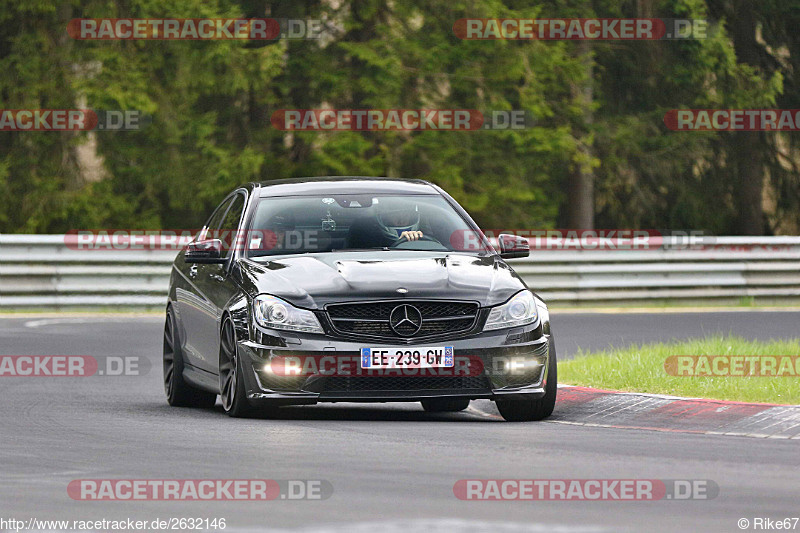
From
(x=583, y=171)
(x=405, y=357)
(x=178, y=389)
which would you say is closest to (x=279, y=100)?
(x=583, y=171)

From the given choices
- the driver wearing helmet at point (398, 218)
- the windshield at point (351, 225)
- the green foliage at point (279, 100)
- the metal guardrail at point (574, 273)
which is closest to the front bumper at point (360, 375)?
the windshield at point (351, 225)

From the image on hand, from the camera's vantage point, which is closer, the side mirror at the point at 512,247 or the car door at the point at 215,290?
the car door at the point at 215,290

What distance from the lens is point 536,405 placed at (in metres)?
11.6

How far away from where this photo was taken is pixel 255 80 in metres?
31.2

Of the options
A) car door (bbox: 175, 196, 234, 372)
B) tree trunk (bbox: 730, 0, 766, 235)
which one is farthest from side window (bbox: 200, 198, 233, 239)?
tree trunk (bbox: 730, 0, 766, 235)

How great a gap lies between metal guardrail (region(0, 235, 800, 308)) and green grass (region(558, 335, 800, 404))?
8596 mm

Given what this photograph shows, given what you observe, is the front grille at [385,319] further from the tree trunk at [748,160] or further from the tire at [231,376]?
the tree trunk at [748,160]

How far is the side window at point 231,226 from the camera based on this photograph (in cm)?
1249

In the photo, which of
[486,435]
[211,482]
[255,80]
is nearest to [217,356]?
[486,435]

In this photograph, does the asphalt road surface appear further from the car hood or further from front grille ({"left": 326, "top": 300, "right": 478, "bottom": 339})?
the car hood

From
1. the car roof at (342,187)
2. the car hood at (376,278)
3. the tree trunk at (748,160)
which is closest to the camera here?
the car hood at (376,278)

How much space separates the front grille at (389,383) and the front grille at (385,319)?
0.27 m

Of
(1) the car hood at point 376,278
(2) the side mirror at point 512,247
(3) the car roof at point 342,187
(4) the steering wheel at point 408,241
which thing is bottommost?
(1) the car hood at point 376,278

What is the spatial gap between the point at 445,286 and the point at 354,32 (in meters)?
22.1
